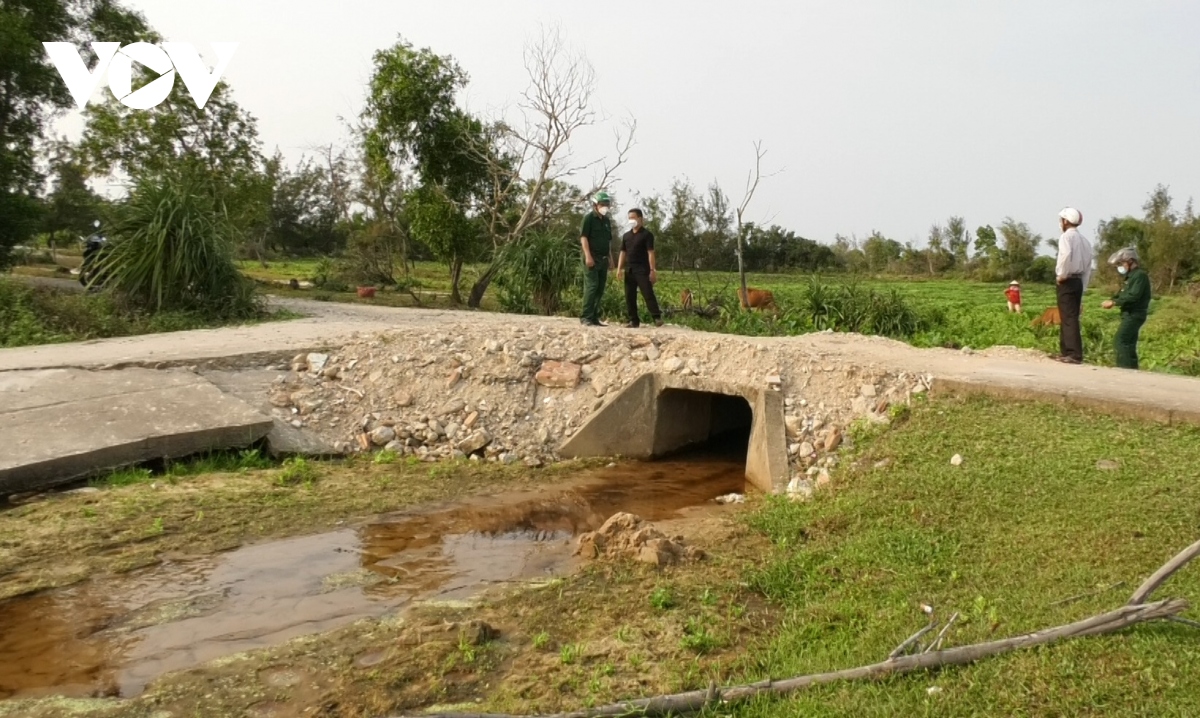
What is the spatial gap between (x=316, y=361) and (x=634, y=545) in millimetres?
5107

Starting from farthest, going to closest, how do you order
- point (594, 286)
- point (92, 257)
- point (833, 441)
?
1. point (92, 257)
2. point (594, 286)
3. point (833, 441)

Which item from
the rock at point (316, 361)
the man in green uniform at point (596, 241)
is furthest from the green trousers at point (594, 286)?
the rock at point (316, 361)

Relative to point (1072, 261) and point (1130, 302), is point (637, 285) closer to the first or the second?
point (1072, 261)

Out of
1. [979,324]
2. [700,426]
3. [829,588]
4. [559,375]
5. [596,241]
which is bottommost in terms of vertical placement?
[829,588]

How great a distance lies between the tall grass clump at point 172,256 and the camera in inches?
472

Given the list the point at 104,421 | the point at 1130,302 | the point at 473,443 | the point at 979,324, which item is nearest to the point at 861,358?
the point at 1130,302

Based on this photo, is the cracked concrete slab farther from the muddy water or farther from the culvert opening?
the culvert opening

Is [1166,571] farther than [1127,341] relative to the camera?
No

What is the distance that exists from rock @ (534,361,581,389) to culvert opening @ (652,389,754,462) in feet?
3.02

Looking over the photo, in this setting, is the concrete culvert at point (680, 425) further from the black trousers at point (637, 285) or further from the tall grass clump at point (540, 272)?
the tall grass clump at point (540, 272)

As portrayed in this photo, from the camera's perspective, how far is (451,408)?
9125 millimetres

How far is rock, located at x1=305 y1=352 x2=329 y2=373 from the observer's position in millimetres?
9508

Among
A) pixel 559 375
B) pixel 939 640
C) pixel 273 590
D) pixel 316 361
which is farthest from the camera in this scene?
pixel 316 361

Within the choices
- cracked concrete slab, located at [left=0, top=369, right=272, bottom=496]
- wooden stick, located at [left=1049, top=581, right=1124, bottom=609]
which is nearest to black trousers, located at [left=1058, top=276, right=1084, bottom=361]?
wooden stick, located at [left=1049, top=581, right=1124, bottom=609]
